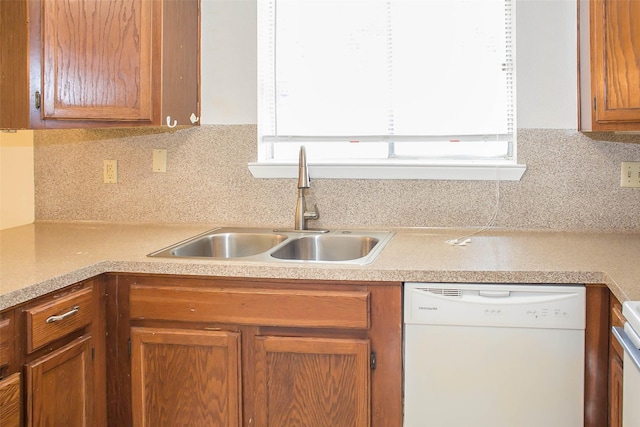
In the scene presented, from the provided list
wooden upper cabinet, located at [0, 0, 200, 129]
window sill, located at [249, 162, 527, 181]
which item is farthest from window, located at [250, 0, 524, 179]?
wooden upper cabinet, located at [0, 0, 200, 129]

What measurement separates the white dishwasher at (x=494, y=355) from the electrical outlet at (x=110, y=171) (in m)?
1.45

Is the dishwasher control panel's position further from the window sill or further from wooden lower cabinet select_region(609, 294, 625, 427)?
the window sill

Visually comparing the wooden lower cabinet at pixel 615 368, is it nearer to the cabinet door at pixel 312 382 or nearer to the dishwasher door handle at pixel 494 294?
the dishwasher door handle at pixel 494 294

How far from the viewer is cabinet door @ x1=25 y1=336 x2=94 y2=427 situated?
1517mm

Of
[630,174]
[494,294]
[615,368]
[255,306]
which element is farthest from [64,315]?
[630,174]

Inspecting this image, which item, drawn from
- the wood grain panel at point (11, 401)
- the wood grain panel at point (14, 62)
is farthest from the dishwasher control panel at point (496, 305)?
the wood grain panel at point (14, 62)

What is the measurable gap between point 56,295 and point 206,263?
16.0 inches

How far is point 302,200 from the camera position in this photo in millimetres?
2346

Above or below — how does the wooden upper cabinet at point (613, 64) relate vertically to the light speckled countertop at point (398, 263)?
above

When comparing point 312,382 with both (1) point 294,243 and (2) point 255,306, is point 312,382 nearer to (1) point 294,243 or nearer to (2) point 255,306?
(2) point 255,306

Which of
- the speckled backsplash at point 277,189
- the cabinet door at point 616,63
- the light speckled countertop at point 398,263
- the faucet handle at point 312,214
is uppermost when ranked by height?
the cabinet door at point 616,63

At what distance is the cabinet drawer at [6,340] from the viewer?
1.41 metres

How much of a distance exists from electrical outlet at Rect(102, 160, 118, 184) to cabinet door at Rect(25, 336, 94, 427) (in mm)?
975

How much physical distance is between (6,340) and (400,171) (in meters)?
1.48
